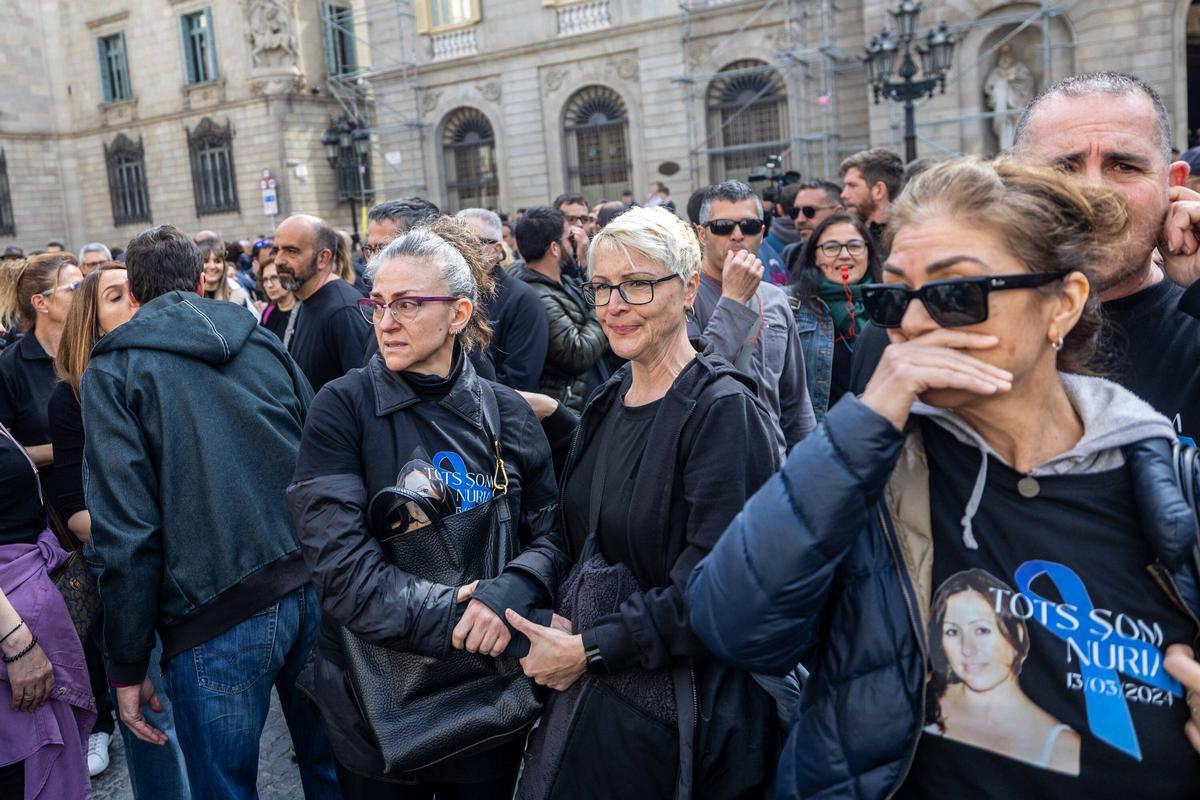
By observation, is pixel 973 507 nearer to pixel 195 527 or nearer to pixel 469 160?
pixel 195 527

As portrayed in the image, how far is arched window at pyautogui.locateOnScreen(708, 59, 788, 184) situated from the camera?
2164 cm

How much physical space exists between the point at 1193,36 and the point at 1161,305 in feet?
65.3

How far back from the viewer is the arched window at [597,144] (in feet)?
77.9

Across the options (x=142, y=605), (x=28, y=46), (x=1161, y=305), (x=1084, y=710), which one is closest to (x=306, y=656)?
(x=142, y=605)

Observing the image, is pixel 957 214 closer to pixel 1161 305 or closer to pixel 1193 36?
pixel 1161 305

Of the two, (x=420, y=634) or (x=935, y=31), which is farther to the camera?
(x=935, y=31)

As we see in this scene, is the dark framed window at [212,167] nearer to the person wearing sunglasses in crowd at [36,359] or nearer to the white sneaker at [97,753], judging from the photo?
the person wearing sunglasses in crowd at [36,359]

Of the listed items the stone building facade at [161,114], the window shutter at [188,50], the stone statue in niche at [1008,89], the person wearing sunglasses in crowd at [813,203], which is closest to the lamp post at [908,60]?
the stone statue in niche at [1008,89]

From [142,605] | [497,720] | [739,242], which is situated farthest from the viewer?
[739,242]

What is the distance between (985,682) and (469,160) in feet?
86.0

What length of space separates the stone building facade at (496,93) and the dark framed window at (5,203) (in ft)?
0.26

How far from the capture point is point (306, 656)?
10.5ft

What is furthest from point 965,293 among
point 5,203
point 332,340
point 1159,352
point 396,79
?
point 5,203

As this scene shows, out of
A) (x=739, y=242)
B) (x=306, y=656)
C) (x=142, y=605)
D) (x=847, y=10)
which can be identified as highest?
(x=847, y=10)
